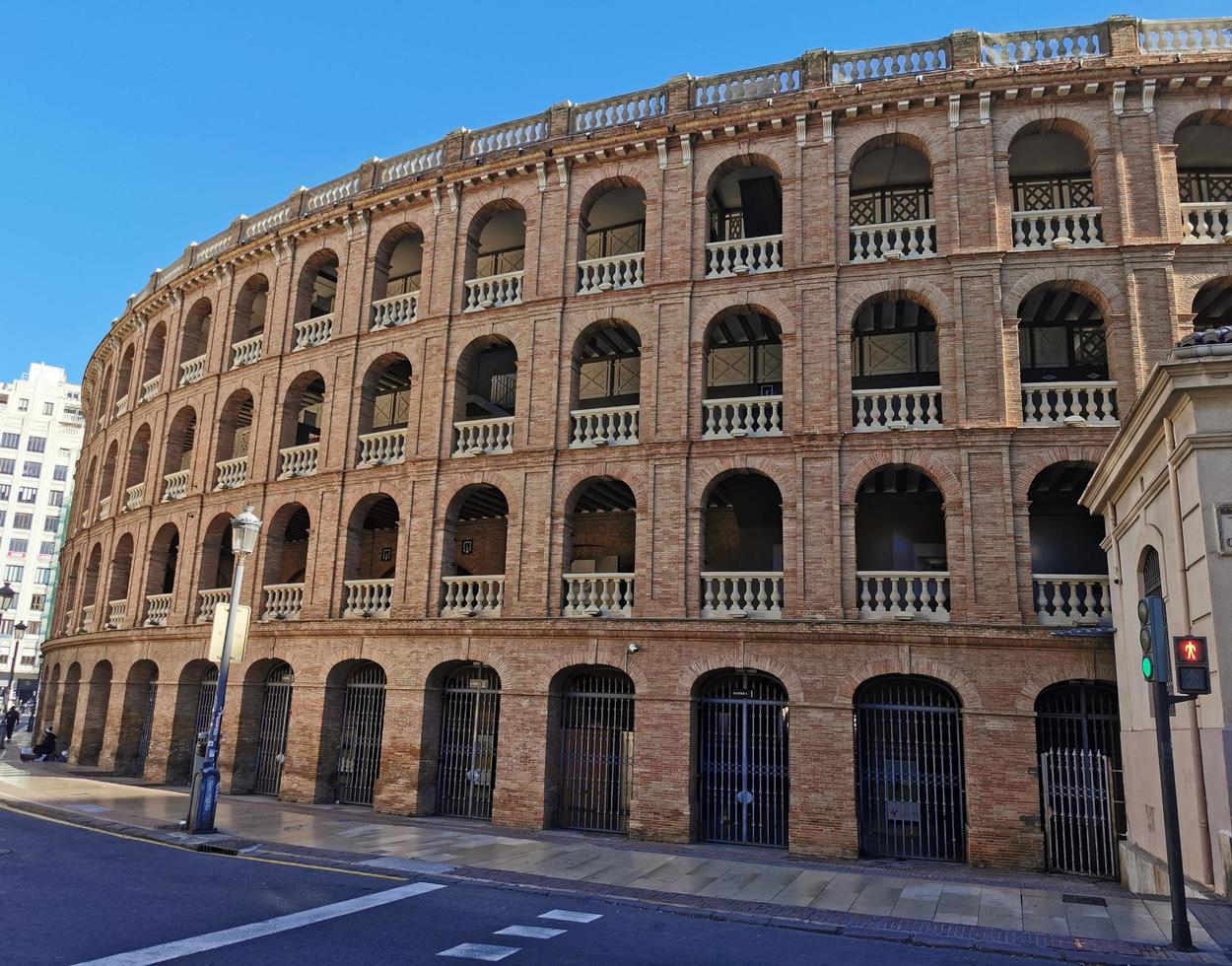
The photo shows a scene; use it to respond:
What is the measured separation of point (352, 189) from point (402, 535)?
10131 mm

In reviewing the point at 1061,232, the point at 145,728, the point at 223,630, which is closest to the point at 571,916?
the point at 223,630

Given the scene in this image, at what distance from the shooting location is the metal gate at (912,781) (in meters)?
15.9

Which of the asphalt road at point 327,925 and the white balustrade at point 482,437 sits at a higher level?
the white balustrade at point 482,437

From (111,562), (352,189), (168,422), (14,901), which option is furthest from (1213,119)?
(111,562)

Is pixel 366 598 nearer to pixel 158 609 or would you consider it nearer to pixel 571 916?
pixel 158 609

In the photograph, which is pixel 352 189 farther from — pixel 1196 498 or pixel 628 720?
pixel 1196 498

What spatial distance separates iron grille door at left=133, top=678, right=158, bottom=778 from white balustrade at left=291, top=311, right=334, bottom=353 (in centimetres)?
1100

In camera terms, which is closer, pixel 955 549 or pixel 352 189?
pixel 955 549

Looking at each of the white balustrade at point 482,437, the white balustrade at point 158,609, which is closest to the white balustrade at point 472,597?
the white balustrade at point 482,437

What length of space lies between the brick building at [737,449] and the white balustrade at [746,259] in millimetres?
133

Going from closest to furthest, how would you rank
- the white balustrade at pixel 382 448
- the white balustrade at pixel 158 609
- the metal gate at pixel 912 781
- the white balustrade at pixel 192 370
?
the metal gate at pixel 912 781
the white balustrade at pixel 382 448
the white balustrade at pixel 158 609
the white balustrade at pixel 192 370

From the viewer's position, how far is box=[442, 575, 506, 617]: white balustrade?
19656 millimetres

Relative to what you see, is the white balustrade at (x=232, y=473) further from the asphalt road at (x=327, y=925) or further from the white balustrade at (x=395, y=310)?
the asphalt road at (x=327, y=925)

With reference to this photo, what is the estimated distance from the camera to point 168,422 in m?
28.1
